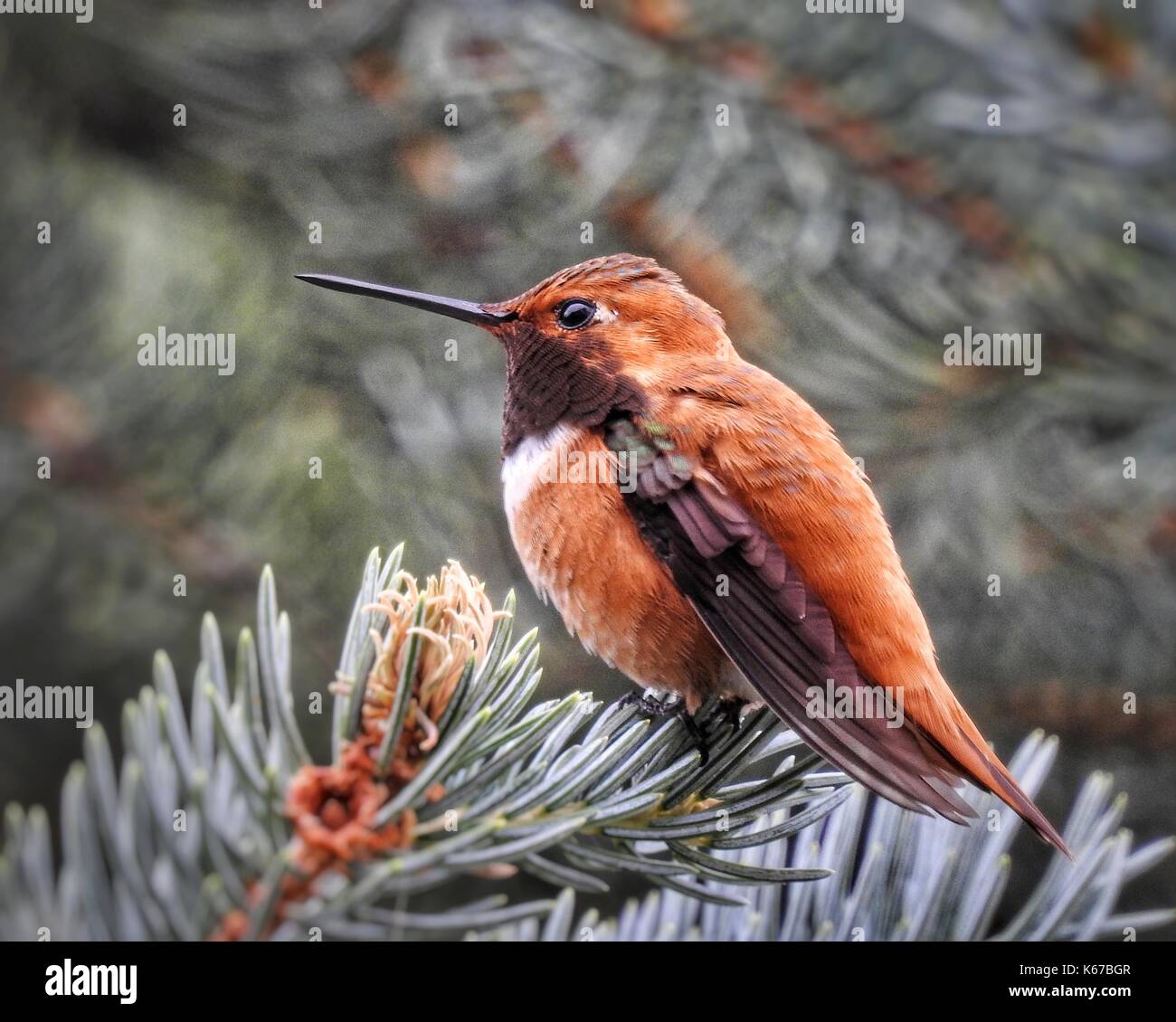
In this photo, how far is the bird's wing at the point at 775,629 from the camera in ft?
2.25

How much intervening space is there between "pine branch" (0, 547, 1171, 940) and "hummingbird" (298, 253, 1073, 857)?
0.25 feet

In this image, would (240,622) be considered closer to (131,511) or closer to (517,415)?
(131,511)

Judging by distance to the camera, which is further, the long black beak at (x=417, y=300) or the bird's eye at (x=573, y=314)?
the bird's eye at (x=573, y=314)

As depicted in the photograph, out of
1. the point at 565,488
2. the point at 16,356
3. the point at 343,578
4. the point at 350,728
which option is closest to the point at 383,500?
the point at 343,578

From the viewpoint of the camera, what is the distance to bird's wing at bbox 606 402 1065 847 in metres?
0.69
